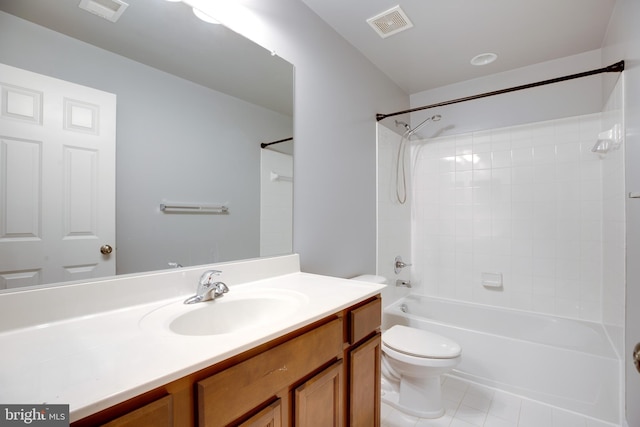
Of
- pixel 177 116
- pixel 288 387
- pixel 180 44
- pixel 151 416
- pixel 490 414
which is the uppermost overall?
pixel 180 44

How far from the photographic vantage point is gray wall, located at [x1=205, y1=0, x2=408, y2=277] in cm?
155

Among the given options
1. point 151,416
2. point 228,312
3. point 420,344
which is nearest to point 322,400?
point 228,312

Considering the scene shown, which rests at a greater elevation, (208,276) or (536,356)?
(208,276)

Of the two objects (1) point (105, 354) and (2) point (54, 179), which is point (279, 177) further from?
(1) point (105, 354)

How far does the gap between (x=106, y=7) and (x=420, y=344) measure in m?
2.09

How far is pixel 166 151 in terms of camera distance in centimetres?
110

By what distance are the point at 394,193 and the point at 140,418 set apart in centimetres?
233

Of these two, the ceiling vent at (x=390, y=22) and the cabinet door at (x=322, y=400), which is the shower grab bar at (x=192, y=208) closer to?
the cabinet door at (x=322, y=400)

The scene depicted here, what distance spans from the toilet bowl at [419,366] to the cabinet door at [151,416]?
1.42 meters

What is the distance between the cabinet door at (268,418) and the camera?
2.27 ft

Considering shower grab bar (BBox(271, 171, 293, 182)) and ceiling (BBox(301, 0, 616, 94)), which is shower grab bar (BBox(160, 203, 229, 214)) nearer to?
shower grab bar (BBox(271, 171, 293, 182))

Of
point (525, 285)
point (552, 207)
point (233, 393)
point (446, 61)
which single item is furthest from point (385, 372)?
point (446, 61)

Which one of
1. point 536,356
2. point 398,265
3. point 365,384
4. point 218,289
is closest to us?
point 218,289

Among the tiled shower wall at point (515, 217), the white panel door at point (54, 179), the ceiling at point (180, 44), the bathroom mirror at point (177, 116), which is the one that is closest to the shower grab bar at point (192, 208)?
the bathroom mirror at point (177, 116)
